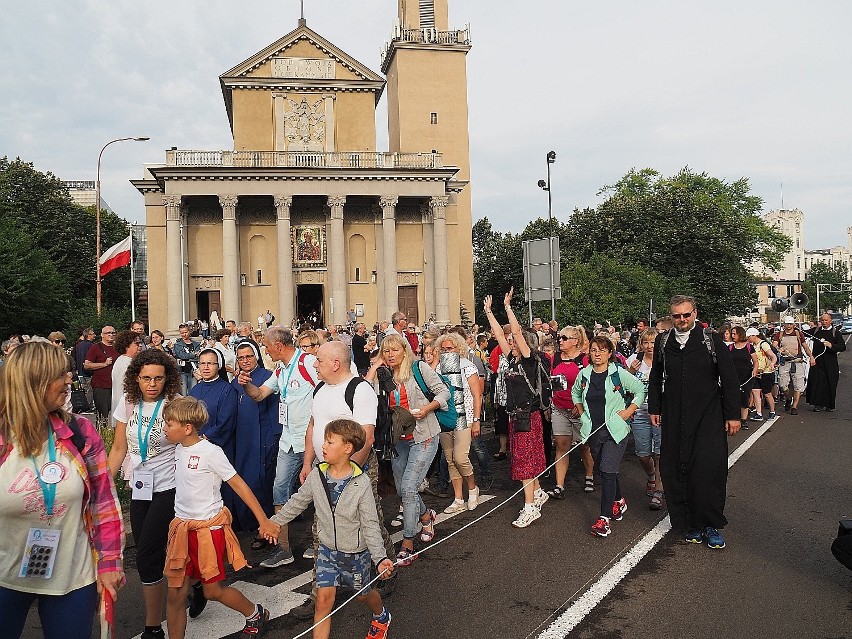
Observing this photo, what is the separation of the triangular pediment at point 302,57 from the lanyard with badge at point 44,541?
4328cm

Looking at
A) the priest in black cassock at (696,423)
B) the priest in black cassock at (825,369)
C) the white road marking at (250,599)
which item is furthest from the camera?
the priest in black cassock at (825,369)

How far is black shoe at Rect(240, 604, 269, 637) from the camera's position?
4402 millimetres

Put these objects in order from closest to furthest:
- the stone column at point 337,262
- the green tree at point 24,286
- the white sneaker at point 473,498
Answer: the white sneaker at point 473,498
the green tree at point 24,286
the stone column at point 337,262

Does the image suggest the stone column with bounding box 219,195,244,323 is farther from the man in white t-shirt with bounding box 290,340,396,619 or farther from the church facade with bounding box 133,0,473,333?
the man in white t-shirt with bounding box 290,340,396,619

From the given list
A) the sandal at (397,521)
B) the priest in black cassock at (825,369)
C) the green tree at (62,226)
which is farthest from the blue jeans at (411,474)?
the green tree at (62,226)

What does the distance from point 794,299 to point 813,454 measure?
9311mm

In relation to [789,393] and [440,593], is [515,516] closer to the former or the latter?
[440,593]

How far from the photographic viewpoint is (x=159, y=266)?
40125 millimetres

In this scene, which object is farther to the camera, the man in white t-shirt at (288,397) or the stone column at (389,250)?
the stone column at (389,250)

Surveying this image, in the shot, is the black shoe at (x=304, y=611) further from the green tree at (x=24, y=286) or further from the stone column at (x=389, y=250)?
the stone column at (x=389, y=250)

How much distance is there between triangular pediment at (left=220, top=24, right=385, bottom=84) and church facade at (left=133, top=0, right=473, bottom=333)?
0.07 meters

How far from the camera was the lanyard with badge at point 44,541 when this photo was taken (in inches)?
113

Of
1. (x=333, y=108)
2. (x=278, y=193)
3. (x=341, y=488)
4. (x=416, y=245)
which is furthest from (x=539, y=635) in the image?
(x=333, y=108)

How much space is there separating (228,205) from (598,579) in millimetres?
34745
